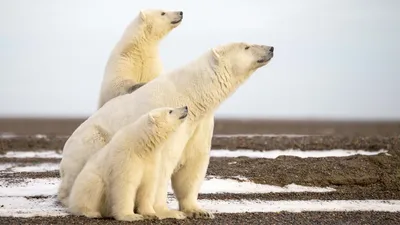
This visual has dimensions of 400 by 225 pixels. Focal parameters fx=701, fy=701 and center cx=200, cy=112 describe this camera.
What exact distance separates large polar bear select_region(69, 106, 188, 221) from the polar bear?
6.22ft

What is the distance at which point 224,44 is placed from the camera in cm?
827

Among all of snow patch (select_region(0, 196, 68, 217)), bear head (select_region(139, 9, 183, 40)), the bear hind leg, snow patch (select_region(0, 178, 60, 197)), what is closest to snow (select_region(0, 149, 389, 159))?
snow patch (select_region(0, 178, 60, 197))

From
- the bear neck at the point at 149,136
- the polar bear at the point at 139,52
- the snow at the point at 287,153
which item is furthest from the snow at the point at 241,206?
the snow at the point at 287,153

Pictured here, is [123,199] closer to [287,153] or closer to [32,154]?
[287,153]

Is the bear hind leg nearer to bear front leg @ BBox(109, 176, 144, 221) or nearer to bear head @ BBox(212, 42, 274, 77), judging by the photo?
bear front leg @ BBox(109, 176, 144, 221)

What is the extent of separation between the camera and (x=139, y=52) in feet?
32.4

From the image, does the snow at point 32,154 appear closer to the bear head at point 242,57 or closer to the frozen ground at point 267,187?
the frozen ground at point 267,187

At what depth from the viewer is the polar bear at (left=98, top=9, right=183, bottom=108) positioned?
9.75 m

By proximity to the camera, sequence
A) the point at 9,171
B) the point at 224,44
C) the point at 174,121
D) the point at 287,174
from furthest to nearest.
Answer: the point at 9,171, the point at 287,174, the point at 224,44, the point at 174,121

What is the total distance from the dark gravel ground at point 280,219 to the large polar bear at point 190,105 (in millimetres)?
342

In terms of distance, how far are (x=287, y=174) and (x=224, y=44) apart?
4.49m

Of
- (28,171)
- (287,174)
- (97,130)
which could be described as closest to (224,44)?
(97,130)

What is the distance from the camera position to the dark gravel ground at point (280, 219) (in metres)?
7.86

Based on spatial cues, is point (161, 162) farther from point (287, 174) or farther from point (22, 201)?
point (287, 174)
